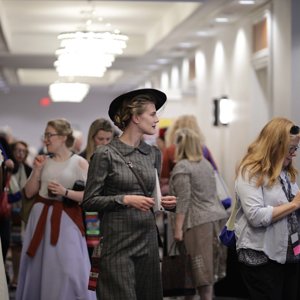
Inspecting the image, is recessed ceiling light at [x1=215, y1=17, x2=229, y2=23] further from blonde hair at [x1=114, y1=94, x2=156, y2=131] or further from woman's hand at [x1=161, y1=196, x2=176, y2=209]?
woman's hand at [x1=161, y1=196, x2=176, y2=209]

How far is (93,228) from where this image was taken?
6.95 m

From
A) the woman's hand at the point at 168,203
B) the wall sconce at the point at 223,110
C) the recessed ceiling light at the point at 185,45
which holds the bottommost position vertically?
the woman's hand at the point at 168,203

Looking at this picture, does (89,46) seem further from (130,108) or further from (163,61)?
(163,61)

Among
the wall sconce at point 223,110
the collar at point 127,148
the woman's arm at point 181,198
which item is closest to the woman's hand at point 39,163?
the woman's arm at point 181,198

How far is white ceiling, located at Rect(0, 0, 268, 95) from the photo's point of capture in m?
10.8

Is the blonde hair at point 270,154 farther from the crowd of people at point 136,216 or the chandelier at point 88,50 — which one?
the chandelier at point 88,50

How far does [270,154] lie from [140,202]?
1.01 m

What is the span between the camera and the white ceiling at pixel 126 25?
425 inches

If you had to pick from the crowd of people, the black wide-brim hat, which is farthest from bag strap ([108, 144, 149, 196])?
the black wide-brim hat

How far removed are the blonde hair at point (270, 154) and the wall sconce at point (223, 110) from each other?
6098 millimetres

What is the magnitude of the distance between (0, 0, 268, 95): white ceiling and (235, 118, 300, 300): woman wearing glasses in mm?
4896

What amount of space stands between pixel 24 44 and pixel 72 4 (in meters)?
3.12

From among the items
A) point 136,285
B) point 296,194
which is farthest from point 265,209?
point 136,285

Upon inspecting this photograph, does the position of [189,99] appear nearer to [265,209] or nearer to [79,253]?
[79,253]
